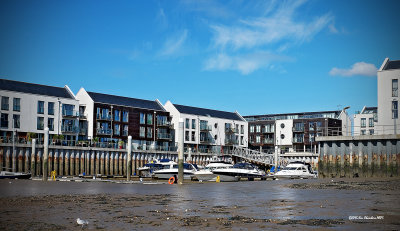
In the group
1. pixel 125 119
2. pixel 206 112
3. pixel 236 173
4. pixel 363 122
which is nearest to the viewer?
pixel 236 173

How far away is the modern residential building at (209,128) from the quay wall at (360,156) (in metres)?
59.4

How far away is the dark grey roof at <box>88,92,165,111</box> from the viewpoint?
92.2 metres

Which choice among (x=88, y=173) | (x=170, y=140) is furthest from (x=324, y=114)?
(x=88, y=173)

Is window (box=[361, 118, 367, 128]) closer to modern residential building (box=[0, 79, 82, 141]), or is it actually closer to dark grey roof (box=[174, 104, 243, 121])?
dark grey roof (box=[174, 104, 243, 121])

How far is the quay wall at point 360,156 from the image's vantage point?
1602 inches

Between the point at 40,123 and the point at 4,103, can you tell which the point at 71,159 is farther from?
the point at 4,103

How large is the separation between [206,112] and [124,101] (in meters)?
24.8

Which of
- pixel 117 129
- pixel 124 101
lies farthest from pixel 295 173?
pixel 124 101

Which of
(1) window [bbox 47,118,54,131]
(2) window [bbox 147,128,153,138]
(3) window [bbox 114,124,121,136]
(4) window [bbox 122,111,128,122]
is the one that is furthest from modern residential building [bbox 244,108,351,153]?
(1) window [bbox 47,118,54,131]

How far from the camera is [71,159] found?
6981 cm

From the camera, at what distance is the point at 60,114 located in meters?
83.8

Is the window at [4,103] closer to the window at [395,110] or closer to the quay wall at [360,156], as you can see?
the quay wall at [360,156]

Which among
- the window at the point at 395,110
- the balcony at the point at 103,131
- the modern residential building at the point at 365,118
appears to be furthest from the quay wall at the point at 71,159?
the modern residential building at the point at 365,118

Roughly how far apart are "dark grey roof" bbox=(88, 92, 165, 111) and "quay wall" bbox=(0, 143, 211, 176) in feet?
48.8
